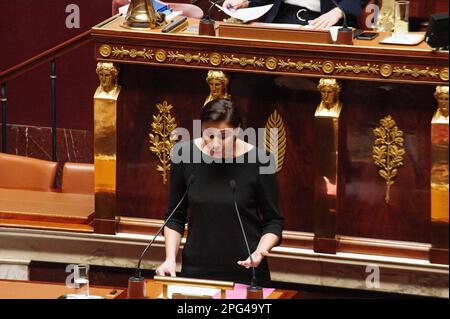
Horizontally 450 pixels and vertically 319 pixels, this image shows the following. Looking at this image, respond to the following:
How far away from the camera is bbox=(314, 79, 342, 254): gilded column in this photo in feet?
19.9

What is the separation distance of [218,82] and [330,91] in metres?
0.50

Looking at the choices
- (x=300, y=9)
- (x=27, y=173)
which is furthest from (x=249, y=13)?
(x=27, y=173)

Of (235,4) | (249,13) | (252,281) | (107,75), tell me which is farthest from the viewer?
(235,4)

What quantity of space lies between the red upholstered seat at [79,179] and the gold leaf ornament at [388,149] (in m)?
1.58

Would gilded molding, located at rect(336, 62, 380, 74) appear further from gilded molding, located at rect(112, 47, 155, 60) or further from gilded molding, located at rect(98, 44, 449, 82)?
gilded molding, located at rect(112, 47, 155, 60)

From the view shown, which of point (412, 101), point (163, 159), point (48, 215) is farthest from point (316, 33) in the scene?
point (48, 215)

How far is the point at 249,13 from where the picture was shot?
6.43 m

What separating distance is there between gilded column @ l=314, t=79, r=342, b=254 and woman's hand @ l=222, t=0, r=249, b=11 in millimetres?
773

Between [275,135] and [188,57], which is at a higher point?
[188,57]

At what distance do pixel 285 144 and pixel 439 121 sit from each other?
0.71m

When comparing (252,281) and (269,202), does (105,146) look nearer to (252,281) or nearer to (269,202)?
(269,202)

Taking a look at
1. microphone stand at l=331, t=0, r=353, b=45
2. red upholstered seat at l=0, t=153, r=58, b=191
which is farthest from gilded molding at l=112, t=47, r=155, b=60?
red upholstered seat at l=0, t=153, r=58, b=191

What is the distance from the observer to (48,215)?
21.5 feet

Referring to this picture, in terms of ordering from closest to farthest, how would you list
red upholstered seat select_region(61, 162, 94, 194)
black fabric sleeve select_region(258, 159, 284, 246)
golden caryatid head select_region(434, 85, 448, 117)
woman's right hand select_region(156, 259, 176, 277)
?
woman's right hand select_region(156, 259, 176, 277), black fabric sleeve select_region(258, 159, 284, 246), golden caryatid head select_region(434, 85, 448, 117), red upholstered seat select_region(61, 162, 94, 194)
